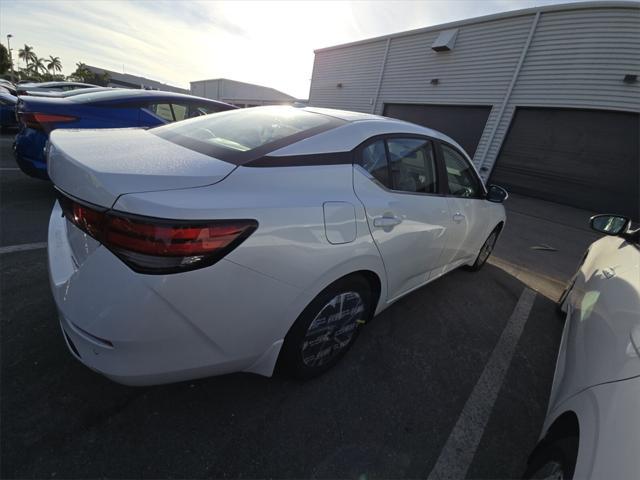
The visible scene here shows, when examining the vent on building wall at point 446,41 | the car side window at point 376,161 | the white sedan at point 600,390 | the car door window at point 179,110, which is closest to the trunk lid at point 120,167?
the car side window at point 376,161

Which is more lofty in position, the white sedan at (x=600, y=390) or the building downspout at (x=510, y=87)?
the building downspout at (x=510, y=87)

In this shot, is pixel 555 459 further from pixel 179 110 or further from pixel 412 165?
pixel 179 110

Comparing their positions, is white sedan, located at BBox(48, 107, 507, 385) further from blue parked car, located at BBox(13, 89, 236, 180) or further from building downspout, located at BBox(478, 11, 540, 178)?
building downspout, located at BBox(478, 11, 540, 178)

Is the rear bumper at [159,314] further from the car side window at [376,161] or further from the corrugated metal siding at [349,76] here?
the corrugated metal siding at [349,76]

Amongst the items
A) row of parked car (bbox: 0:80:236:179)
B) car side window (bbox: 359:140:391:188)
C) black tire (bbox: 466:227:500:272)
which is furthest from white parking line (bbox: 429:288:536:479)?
row of parked car (bbox: 0:80:236:179)

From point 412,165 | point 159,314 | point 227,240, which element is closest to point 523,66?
point 412,165

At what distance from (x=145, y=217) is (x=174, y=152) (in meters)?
0.60

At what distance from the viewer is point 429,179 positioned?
2.39 metres

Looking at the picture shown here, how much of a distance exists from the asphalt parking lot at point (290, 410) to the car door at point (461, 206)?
0.72m

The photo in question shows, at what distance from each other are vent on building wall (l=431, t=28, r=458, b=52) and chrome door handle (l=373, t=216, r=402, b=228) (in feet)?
39.6

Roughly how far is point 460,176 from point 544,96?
876 centimetres

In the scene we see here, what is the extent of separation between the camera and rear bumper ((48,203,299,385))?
1.12m

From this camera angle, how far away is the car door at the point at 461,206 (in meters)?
2.60

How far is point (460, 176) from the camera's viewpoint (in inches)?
112
